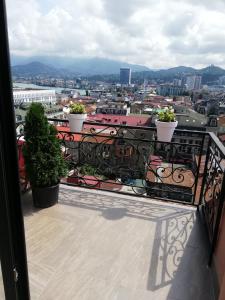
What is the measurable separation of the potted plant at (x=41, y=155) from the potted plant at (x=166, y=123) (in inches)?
50.1

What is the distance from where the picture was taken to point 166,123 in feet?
9.22

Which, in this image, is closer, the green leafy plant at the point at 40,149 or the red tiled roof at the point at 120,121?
the green leafy plant at the point at 40,149

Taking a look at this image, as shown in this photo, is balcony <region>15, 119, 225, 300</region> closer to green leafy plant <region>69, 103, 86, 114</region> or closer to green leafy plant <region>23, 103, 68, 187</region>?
→ green leafy plant <region>69, 103, 86, 114</region>

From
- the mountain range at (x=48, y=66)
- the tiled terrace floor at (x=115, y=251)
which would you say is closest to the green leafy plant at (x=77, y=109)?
the mountain range at (x=48, y=66)

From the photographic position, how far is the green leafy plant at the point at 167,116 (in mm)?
2854

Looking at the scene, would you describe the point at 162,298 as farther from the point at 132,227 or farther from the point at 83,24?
the point at 83,24

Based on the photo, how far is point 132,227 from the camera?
2.51m

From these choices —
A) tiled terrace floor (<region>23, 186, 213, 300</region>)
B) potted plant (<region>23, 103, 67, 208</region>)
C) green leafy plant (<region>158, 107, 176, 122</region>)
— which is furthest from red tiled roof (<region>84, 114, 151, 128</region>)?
tiled terrace floor (<region>23, 186, 213, 300</region>)

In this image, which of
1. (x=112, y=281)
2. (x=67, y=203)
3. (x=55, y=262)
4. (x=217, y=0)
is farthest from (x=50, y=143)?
(x=217, y=0)

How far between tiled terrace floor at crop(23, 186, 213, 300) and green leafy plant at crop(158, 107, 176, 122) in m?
1.09

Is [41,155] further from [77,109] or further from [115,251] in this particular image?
[115,251]

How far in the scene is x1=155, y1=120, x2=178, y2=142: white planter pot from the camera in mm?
2820

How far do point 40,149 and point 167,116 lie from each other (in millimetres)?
1587

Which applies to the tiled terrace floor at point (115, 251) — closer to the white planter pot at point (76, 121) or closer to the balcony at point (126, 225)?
the balcony at point (126, 225)
